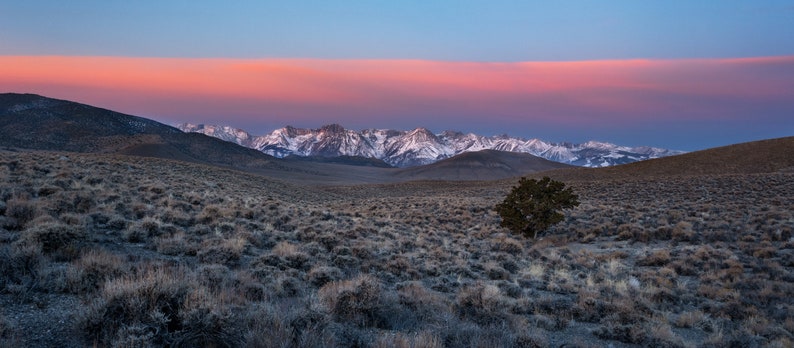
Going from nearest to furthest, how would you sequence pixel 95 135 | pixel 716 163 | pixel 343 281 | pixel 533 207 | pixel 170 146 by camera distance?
1. pixel 343 281
2. pixel 533 207
3. pixel 716 163
4. pixel 95 135
5. pixel 170 146

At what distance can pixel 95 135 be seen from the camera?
11012 centimetres

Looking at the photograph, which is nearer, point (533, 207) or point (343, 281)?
point (343, 281)

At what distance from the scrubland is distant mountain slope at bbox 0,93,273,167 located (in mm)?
95785

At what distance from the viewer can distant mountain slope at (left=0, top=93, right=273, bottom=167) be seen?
99062 millimetres

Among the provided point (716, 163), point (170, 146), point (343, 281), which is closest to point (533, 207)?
point (343, 281)

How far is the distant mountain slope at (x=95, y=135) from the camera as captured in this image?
325 feet

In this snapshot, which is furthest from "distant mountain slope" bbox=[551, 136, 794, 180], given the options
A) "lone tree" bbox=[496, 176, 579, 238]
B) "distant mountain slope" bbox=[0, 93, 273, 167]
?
"distant mountain slope" bbox=[0, 93, 273, 167]

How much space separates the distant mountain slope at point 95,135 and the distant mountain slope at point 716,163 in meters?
93.0

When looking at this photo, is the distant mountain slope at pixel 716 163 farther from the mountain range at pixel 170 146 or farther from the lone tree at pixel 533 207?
the lone tree at pixel 533 207

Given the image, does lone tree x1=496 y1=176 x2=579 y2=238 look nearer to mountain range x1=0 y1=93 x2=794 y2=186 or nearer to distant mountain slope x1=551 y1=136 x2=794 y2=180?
mountain range x1=0 y1=93 x2=794 y2=186

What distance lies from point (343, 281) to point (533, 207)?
1496 centimetres

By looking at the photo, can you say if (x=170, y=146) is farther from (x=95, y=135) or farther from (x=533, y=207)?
(x=533, y=207)

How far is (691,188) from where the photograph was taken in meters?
37.5

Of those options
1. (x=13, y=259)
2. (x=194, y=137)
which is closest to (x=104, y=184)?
(x=13, y=259)
